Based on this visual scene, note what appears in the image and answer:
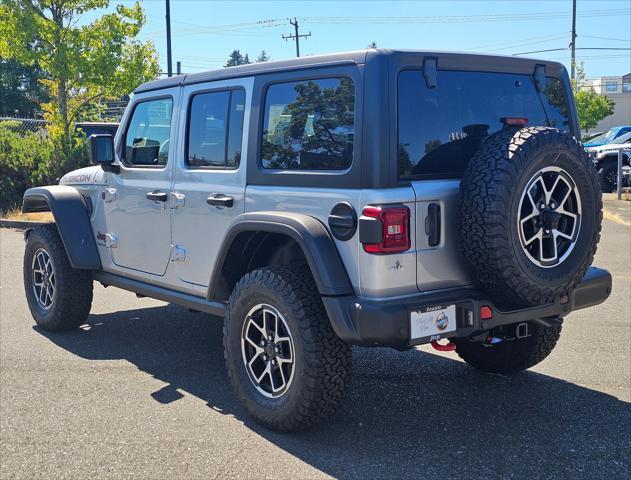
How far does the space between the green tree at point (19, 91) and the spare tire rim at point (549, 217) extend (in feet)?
184

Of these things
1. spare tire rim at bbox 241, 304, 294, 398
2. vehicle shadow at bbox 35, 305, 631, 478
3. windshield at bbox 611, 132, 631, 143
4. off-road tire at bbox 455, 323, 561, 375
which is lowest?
vehicle shadow at bbox 35, 305, 631, 478

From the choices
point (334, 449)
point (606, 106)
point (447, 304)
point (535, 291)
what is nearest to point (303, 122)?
point (447, 304)

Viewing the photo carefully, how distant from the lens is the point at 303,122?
12.9 feet

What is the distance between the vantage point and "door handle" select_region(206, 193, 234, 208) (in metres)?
4.26

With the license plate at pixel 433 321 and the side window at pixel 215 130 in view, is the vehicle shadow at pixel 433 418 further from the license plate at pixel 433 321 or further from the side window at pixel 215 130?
the side window at pixel 215 130

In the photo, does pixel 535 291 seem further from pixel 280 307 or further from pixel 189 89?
pixel 189 89

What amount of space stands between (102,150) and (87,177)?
52 centimetres

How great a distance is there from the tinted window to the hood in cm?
205

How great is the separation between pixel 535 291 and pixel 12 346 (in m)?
4.10

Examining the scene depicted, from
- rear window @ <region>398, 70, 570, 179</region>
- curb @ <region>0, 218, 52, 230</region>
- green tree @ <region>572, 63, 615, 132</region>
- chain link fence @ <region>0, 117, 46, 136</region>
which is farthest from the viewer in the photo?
green tree @ <region>572, 63, 615, 132</region>

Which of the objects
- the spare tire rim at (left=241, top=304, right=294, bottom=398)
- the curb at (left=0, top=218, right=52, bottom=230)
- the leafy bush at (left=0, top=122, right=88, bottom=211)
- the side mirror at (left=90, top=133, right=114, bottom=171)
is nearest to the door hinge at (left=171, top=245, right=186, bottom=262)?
the spare tire rim at (left=241, top=304, right=294, bottom=398)

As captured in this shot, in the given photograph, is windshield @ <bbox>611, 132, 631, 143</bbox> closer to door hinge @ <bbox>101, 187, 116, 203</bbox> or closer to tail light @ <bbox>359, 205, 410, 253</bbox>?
door hinge @ <bbox>101, 187, 116, 203</bbox>

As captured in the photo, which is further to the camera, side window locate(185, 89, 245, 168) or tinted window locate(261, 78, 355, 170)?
side window locate(185, 89, 245, 168)

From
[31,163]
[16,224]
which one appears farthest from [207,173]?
[31,163]
